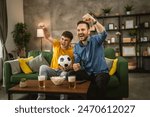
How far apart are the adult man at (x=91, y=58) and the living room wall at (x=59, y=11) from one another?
3504 mm

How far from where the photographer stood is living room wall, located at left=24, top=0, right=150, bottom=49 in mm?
5656

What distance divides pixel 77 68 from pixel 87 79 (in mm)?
188

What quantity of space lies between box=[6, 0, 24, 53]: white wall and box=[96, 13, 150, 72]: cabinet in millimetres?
2308

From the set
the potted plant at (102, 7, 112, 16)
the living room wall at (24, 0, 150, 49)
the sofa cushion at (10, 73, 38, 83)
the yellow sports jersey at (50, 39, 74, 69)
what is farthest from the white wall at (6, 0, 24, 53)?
the yellow sports jersey at (50, 39, 74, 69)

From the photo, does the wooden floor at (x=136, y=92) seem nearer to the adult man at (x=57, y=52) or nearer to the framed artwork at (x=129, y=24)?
the adult man at (x=57, y=52)

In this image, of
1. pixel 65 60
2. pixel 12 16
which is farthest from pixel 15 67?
pixel 12 16

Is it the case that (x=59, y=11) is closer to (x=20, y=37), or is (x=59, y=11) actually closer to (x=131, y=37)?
(x=20, y=37)

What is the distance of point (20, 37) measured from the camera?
5.45 m

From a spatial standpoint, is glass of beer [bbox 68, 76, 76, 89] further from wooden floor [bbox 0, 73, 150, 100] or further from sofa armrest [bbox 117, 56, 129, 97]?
sofa armrest [bbox 117, 56, 129, 97]

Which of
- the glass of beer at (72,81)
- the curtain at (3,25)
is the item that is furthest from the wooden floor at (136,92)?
the curtain at (3,25)

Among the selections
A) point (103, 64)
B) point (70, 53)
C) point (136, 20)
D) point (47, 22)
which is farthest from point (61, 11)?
point (103, 64)

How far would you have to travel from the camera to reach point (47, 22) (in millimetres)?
6051

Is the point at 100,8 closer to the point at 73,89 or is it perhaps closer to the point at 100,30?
the point at 100,30

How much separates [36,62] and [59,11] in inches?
115
